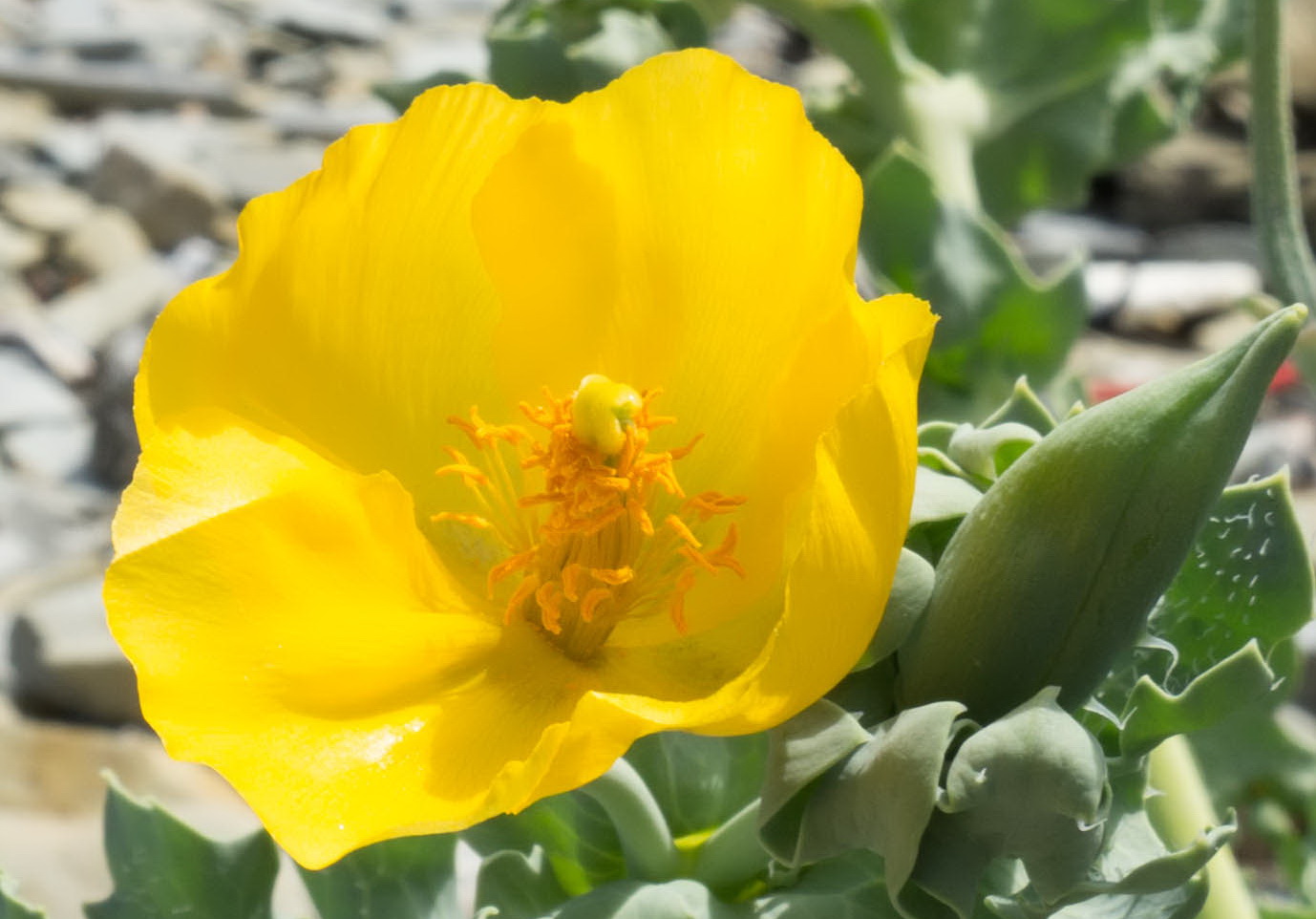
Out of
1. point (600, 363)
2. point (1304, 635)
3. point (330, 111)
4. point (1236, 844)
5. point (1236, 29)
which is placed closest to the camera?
point (600, 363)

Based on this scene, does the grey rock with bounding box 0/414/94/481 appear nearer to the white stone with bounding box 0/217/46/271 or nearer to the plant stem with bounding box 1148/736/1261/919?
the white stone with bounding box 0/217/46/271

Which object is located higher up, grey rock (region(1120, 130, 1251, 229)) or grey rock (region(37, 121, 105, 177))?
grey rock (region(1120, 130, 1251, 229))

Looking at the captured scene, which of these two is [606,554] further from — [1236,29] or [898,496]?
[1236,29]

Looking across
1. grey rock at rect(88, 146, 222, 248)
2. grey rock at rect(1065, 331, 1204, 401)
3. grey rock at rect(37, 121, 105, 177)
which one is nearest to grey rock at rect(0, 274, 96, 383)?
grey rock at rect(88, 146, 222, 248)

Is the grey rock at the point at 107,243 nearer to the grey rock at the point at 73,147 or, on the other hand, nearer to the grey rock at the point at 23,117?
the grey rock at the point at 73,147

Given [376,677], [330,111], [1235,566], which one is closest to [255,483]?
[376,677]
